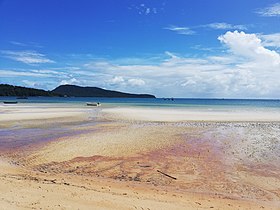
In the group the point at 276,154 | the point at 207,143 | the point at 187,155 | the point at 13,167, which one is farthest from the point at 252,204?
the point at 207,143

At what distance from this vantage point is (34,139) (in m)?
20.0

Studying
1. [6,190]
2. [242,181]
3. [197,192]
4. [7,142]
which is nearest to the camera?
[6,190]

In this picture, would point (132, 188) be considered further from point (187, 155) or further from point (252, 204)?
point (187, 155)

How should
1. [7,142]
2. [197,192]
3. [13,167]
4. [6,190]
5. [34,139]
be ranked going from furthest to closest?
[34,139], [7,142], [13,167], [197,192], [6,190]

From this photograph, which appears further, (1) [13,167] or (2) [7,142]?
(2) [7,142]

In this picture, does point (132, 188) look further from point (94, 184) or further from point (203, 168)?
point (203, 168)

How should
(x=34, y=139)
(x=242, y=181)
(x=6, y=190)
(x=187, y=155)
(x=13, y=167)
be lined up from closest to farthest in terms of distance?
1. (x=6, y=190)
2. (x=242, y=181)
3. (x=13, y=167)
4. (x=187, y=155)
5. (x=34, y=139)

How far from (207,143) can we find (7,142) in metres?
12.8

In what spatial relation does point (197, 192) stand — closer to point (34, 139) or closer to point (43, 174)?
point (43, 174)

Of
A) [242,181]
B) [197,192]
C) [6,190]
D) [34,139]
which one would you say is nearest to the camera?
[6,190]

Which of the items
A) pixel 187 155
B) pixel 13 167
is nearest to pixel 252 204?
pixel 187 155

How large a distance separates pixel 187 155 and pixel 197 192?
19.1ft

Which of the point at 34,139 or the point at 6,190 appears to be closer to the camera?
the point at 6,190

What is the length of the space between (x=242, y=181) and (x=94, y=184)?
18.0 feet
